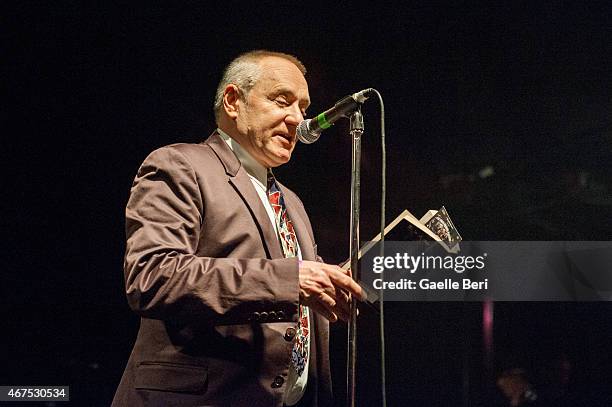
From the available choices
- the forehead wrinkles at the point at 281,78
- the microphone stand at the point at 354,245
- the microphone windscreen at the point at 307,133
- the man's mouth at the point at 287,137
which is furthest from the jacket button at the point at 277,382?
the forehead wrinkles at the point at 281,78

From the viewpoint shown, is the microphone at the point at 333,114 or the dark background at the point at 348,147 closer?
the microphone at the point at 333,114

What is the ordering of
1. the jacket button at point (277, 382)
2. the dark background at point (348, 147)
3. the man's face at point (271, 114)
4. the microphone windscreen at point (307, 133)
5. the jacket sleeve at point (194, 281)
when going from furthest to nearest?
the dark background at point (348, 147), the man's face at point (271, 114), the microphone windscreen at point (307, 133), the jacket button at point (277, 382), the jacket sleeve at point (194, 281)

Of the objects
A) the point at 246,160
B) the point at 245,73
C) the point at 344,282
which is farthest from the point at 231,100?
the point at 344,282

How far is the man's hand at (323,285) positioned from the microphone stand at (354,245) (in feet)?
0.21

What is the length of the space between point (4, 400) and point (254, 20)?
2.26 metres

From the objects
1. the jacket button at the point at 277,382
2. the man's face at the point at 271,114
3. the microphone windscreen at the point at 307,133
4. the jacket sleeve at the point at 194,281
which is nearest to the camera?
the jacket sleeve at the point at 194,281

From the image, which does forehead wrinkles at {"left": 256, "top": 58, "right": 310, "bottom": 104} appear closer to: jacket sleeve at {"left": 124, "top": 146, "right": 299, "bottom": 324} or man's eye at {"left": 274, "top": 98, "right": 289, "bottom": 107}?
man's eye at {"left": 274, "top": 98, "right": 289, "bottom": 107}

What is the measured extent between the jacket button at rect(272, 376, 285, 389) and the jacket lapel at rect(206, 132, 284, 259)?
292 millimetres

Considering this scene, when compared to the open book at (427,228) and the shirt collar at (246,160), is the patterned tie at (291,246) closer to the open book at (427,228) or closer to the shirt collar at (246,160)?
the shirt collar at (246,160)

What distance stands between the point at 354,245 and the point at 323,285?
0.15 metres

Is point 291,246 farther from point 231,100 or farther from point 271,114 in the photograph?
point 231,100

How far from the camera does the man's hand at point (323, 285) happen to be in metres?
1.29

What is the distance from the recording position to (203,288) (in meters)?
1.25

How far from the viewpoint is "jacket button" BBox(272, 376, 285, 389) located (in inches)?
55.7
